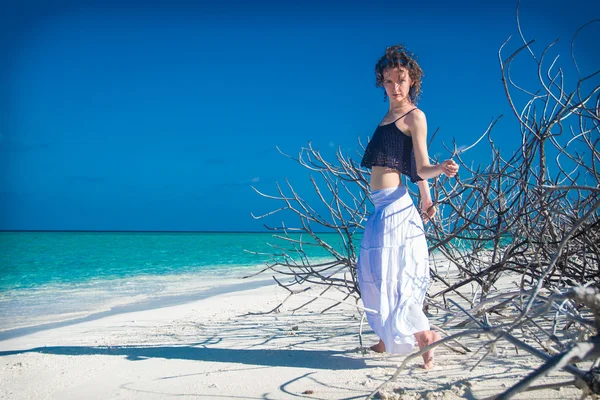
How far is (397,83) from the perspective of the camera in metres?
2.46

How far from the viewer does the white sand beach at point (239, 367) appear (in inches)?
79.7

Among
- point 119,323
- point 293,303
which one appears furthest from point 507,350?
point 119,323

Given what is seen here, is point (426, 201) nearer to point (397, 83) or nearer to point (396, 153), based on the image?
Result: point (396, 153)

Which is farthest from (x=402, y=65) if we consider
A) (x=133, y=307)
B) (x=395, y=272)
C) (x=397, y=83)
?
(x=133, y=307)

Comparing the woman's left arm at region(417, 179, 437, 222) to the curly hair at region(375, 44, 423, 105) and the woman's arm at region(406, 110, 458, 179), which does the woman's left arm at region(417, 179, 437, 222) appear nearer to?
the woman's arm at region(406, 110, 458, 179)

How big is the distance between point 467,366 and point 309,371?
0.74 m

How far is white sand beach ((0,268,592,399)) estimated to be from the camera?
202cm

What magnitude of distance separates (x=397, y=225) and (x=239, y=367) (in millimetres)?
1060

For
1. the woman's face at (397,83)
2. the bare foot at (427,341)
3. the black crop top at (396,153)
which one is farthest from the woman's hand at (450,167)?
the bare foot at (427,341)

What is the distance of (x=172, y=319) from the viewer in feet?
15.4

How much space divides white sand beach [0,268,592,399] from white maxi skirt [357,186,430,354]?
19cm

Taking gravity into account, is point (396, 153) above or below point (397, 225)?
above

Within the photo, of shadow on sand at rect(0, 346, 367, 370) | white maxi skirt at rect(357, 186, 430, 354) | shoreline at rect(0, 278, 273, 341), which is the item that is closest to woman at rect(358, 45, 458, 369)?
white maxi skirt at rect(357, 186, 430, 354)

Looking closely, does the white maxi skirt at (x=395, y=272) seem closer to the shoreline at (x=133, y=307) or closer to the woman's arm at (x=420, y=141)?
the woman's arm at (x=420, y=141)
